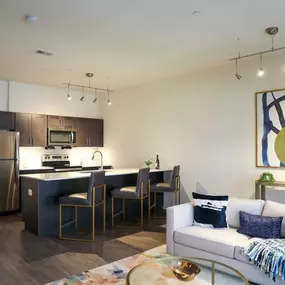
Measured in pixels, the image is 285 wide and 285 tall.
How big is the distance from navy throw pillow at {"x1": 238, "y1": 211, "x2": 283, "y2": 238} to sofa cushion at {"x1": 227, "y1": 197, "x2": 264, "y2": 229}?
199 millimetres

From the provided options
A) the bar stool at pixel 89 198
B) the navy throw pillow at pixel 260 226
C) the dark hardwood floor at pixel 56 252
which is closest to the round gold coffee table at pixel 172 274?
the navy throw pillow at pixel 260 226

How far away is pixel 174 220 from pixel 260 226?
0.96m

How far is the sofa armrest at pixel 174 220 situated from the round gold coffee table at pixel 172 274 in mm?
862

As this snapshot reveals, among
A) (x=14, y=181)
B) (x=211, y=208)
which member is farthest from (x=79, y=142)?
Result: (x=211, y=208)

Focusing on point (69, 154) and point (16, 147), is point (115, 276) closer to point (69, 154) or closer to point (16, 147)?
point (16, 147)

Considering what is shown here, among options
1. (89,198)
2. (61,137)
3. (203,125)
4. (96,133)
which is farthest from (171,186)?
(61,137)

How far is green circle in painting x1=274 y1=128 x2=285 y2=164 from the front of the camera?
470 cm

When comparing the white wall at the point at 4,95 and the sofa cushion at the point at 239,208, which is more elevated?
the white wall at the point at 4,95

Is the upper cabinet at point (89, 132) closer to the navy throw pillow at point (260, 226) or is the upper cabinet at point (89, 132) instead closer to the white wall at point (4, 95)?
the white wall at point (4, 95)

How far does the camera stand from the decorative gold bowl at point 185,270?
249 centimetres

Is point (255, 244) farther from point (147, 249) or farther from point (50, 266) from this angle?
point (50, 266)

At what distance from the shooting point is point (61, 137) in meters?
7.18

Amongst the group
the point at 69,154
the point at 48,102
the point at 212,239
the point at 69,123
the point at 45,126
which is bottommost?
the point at 212,239

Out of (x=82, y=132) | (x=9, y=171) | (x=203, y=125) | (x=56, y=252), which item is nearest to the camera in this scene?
(x=56, y=252)
